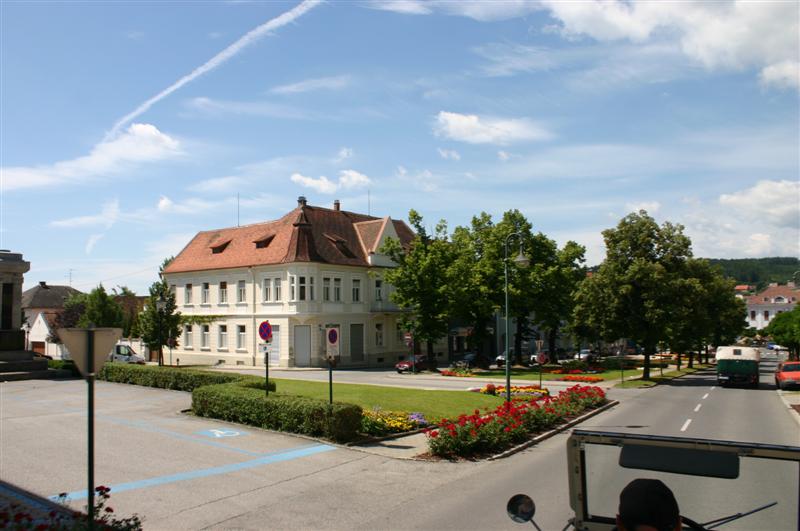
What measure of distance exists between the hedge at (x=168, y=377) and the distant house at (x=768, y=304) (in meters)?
168

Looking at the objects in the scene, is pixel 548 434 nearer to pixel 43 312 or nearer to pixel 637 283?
pixel 637 283

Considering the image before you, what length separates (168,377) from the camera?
26.9 m

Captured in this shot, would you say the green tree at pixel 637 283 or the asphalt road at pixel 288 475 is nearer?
the asphalt road at pixel 288 475

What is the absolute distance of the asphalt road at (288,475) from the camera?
960 cm

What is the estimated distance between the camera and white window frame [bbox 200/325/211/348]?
181ft

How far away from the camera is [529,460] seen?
14.5 meters

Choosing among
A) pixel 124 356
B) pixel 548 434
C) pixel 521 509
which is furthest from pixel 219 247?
pixel 521 509

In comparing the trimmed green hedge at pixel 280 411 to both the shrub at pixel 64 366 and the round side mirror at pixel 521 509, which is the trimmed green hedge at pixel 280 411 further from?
the shrub at pixel 64 366

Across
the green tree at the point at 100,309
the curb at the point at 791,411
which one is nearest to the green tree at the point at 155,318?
the green tree at the point at 100,309

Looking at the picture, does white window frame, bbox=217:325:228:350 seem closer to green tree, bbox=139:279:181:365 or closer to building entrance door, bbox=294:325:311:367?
green tree, bbox=139:279:181:365

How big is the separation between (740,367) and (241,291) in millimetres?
38835

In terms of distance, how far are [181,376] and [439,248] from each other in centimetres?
2485

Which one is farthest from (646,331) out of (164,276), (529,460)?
(164,276)

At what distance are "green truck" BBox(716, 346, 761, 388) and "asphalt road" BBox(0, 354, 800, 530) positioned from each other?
52.7 feet
